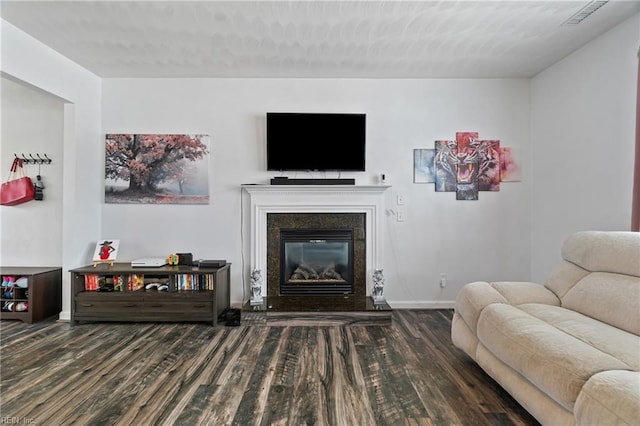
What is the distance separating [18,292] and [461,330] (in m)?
4.26

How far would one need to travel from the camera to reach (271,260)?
3707mm

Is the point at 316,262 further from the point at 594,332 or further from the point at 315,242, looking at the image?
the point at 594,332

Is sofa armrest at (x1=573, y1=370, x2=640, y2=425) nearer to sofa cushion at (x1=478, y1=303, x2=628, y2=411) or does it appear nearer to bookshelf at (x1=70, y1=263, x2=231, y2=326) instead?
sofa cushion at (x1=478, y1=303, x2=628, y2=411)

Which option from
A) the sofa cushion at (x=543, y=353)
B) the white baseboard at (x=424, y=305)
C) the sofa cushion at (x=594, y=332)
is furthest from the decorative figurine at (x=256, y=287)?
the sofa cushion at (x=594, y=332)

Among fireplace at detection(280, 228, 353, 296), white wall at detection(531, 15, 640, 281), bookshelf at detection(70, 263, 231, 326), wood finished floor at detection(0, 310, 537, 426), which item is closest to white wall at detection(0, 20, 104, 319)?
bookshelf at detection(70, 263, 231, 326)

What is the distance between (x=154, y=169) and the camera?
3727 millimetres

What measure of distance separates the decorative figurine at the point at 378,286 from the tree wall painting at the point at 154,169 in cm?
220

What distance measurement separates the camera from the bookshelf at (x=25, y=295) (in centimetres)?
322

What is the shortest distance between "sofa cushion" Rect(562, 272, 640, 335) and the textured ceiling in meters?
2.05

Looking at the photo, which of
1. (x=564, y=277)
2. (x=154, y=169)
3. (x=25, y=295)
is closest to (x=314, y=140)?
(x=154, y=169)

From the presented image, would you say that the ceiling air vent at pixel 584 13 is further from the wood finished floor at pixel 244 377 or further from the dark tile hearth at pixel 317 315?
the dark tile hearth at pixel 317 315

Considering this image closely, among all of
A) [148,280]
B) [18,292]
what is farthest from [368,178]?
[18,292]

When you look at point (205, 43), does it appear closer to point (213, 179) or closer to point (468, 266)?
point (213, 179)

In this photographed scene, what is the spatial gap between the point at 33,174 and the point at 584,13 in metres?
5.59
